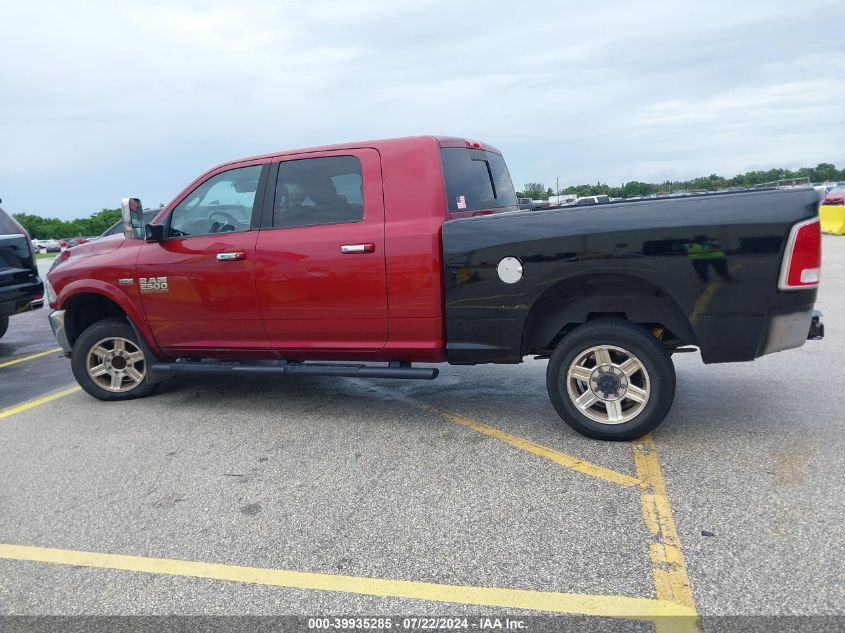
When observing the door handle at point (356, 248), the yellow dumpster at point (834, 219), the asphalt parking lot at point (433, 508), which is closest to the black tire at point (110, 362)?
the asphalt parking lot at point (433, 508)

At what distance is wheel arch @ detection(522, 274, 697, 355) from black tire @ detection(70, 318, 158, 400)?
133 inches

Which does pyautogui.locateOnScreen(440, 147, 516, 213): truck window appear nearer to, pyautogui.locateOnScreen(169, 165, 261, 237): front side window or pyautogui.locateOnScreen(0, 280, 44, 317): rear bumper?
Result: pyautogui.locateOnScreen(169, 165, 261, 237): front side window

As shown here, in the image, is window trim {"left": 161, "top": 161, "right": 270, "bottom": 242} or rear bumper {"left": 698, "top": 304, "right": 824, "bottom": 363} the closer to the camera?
rear bumper {"left": 698, "top": 304, "right": 824, "bottom": 363}

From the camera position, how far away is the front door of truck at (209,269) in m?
5.09

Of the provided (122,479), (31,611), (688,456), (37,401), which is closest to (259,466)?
(122,479)

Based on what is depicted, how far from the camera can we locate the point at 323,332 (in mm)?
4949

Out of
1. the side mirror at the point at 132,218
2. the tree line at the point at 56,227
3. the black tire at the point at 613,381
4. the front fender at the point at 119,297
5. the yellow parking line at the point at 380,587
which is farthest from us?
the tree line at the point at 56,227

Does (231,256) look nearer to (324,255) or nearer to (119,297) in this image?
(324,255)

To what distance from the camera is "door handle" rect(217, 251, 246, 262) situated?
501 cm

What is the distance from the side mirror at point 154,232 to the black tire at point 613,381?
10.6 ft

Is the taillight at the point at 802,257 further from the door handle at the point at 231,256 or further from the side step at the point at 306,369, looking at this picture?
the door handle at the point at 231,256

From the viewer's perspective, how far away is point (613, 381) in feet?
13.8

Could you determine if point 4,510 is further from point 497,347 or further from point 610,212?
point 610,212

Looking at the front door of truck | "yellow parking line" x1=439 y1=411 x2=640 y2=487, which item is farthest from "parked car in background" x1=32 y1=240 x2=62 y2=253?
"yellow parking line" x1=439 y1=411 x2=640 y2=487
